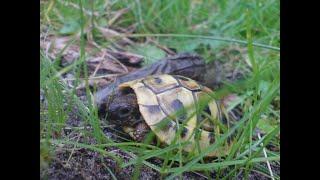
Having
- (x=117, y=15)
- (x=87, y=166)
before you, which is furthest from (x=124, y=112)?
(x=117, y=15)

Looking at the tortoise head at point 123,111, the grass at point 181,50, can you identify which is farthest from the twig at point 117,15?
the tortoise head at point 123,111

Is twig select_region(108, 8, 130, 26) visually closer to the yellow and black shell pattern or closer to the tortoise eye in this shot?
the yellow and black shell pattern

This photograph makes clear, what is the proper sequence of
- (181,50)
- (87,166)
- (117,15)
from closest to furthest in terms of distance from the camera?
(87,166) → (181,50) → (117,15)

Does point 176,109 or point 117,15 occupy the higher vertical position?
point 117,15

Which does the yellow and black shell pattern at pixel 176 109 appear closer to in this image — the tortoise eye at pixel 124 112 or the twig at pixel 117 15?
the tortoise eye at pixel 124 112

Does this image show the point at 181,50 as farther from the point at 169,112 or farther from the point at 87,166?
the point at 87,166

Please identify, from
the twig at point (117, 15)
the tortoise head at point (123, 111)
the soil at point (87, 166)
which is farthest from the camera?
the twig at point (117, 15)

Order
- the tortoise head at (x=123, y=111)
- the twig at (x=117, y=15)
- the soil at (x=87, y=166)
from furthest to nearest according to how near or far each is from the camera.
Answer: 1. the twig at (x=117, y=15)
2. the tortoise head at (x=123, y=111)
3. the soil at (x=87, y=166)
